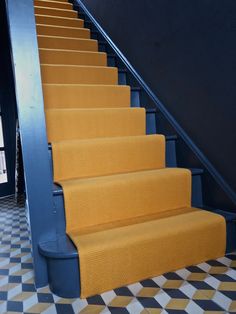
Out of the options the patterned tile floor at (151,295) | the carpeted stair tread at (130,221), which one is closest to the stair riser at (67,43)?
the carpeted stair tread at (130,221)

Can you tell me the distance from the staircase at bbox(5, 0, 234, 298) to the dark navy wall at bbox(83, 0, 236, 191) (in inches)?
8.7

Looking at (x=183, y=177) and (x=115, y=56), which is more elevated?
(x=115, y=56)

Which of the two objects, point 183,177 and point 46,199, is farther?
point 183,177

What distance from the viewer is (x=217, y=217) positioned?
1.64 meters

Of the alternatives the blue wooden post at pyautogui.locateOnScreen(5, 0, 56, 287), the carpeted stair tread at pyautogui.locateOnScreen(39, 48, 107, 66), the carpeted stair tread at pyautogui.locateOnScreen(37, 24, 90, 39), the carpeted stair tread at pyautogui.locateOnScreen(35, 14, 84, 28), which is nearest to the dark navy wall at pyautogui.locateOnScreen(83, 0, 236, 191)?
the carpeted stair tread at pyautogui.locateOnScreen(39, 48, 107, 66)

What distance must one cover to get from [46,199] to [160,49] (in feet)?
5.09

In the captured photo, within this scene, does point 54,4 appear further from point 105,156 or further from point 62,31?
point 105,156

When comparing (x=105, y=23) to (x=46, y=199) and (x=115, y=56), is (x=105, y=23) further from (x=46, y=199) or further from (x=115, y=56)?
(x=46, y=199)

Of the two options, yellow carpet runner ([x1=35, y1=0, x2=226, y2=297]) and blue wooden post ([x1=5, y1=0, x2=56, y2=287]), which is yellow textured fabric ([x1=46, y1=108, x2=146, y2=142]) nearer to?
yellow carpet runner ([x1=35, y1=0, x2=226, y2=297])

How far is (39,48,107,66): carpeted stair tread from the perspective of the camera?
271 centimetres

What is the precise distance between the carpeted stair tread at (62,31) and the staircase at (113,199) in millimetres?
901

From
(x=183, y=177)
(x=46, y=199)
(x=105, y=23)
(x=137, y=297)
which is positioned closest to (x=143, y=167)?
(x=183, y=177)

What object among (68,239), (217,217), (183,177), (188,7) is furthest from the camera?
(188,7)

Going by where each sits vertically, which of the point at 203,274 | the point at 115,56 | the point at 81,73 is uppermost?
the point at 115,56
